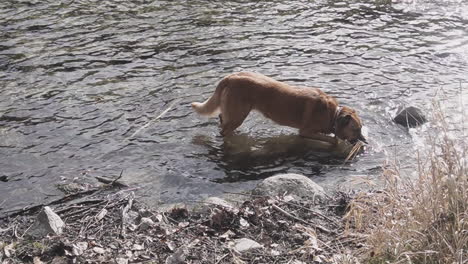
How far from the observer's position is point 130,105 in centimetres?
868

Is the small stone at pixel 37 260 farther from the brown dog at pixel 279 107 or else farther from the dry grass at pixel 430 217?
the brown dog at pixel 279 107

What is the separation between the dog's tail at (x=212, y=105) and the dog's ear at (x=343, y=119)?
5.19ft

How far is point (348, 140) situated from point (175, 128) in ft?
7.68

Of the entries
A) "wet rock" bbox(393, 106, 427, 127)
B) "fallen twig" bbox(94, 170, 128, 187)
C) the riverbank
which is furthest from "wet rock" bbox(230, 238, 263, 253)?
"wet rock" bbox(393, 106, 427, 127)

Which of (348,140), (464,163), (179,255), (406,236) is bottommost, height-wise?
(348,140)

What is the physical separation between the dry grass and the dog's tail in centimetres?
367

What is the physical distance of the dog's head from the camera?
25.2ft

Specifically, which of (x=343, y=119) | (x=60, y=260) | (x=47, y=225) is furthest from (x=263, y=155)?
(x=60, y=260)

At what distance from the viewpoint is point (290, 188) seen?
20.1 feet

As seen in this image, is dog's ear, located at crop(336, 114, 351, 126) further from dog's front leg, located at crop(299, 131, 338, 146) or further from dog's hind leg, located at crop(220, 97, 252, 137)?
dog's hind leg, located at crop(220, 97, 252, 137)

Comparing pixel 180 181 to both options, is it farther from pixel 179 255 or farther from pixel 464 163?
pixel 464 163

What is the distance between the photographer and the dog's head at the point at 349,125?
7.70 m

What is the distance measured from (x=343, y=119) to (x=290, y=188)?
1972mm

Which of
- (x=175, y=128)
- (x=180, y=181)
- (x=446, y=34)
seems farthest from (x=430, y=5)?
(x=180, y=181)
